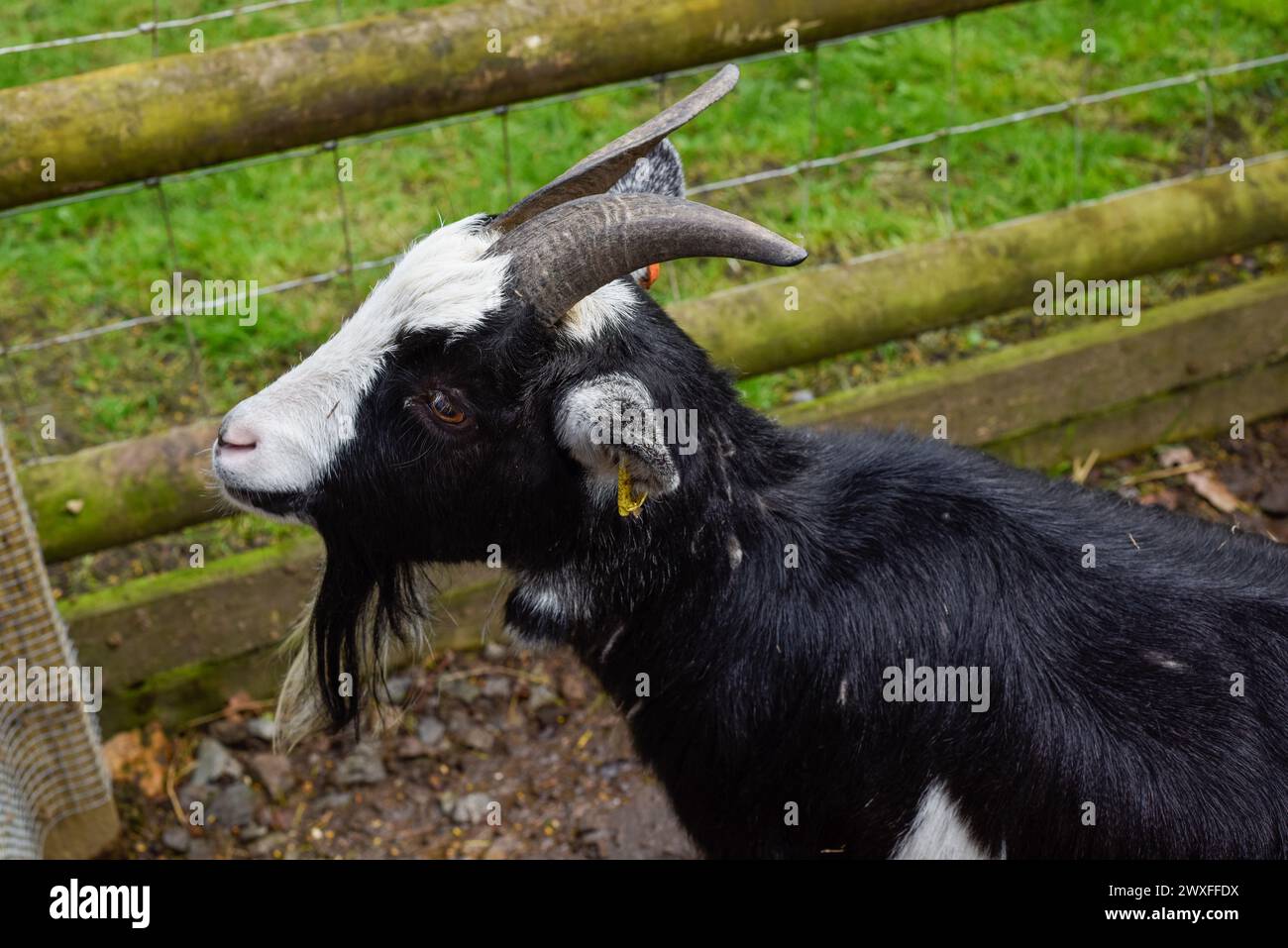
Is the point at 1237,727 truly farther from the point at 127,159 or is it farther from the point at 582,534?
the point at 127,159

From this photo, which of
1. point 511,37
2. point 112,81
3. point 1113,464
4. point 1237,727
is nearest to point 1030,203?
point 1113,464

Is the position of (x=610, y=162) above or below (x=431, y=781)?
above

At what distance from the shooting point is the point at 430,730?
419 cm

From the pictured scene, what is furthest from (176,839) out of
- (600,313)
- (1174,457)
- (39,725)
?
(1174,457)

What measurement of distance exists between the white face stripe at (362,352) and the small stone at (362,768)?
5.02 ft

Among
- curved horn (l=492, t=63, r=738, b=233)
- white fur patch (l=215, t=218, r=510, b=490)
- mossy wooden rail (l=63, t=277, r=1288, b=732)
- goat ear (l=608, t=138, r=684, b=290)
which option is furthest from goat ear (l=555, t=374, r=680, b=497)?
mossy wooden rail (l=63, t=277, r=1288, b=732)

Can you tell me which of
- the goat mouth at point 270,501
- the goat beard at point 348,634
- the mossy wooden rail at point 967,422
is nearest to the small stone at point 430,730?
the mossy wooden rail at point 967,422

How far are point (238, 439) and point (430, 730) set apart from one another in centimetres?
172

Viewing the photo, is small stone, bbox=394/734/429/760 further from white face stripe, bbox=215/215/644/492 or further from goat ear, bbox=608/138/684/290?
goat ear, bbox=608/138/684/290

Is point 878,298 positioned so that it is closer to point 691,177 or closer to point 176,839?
point 691,177

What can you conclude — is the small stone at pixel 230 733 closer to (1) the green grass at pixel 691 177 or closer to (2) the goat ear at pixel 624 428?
(1) the green grass at pixel 691 177

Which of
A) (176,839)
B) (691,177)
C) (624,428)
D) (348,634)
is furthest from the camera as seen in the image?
(691,177)

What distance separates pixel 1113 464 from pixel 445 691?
7.97ft

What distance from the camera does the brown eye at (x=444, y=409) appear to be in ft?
8.93
